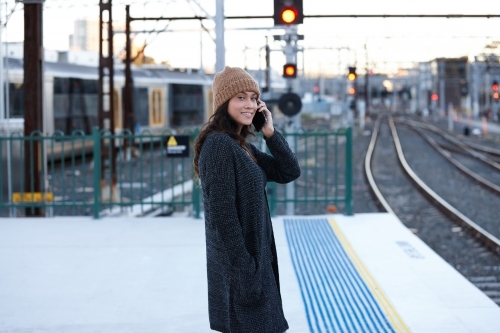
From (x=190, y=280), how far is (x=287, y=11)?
5394 mm

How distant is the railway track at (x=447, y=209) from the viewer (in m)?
10.8

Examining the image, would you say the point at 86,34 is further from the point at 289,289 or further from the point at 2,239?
the point at 289,289

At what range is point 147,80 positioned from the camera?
3080 cm

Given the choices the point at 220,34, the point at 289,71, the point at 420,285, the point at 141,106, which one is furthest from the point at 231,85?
the point at 141,106

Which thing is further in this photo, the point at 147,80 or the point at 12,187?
the point at 147,80

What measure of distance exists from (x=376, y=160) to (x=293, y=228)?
19880 mm

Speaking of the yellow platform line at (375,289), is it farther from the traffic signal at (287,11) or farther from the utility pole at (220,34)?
the traffic signal at (287,11)

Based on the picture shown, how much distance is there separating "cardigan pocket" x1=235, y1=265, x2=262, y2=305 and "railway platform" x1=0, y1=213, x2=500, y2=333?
7.51 ft

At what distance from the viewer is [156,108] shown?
105 feet

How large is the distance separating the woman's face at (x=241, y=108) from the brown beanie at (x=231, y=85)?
29 millimetres

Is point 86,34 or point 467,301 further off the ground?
point 86,34

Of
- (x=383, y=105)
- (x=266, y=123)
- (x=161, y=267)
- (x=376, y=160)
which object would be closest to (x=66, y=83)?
(x=376, y=160)

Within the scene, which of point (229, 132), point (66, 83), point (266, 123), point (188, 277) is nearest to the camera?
point (229, 132)

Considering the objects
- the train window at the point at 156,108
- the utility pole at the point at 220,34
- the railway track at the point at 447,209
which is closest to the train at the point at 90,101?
the train window at the point at 156,108
